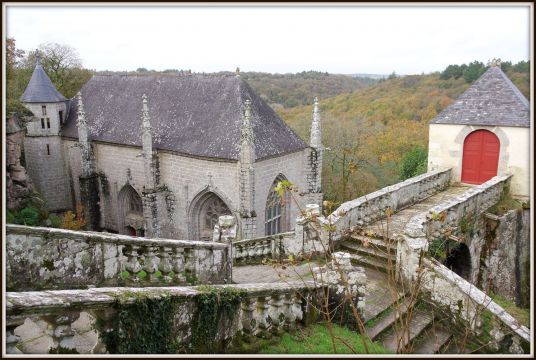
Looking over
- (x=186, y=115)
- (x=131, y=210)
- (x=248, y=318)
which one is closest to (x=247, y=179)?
(x=186, y=115)

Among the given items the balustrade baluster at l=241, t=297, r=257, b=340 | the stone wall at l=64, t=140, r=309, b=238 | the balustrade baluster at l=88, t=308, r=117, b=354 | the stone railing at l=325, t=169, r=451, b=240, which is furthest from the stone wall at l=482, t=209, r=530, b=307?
the balustrade baluster at l=88, t=308, r=117, b=354

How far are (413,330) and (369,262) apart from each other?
8.19 ft

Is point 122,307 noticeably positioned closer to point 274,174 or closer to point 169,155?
point 274,174

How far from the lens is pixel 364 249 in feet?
38.4

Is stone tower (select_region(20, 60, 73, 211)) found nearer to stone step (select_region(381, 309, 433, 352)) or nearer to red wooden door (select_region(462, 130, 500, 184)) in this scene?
red wooden door (select_region(462, 130, 500, 184))

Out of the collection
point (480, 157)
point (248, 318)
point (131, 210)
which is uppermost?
point (480, 157)

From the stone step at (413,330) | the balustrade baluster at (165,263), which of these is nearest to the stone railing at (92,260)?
the balustrade baluster at (165,263)

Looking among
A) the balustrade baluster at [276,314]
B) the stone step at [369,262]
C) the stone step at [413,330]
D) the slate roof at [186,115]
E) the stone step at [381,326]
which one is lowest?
the stone step at [413,330]

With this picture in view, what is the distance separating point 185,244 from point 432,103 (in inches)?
1991

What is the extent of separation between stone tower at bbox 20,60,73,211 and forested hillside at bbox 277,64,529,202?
15308 millimetres

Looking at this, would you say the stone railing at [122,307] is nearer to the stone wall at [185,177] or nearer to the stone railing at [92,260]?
the stone railing at [92,260]

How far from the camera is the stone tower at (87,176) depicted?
22172 mm

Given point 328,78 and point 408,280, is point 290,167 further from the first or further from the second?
point 328,78

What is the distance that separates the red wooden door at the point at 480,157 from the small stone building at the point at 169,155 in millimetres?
6320
